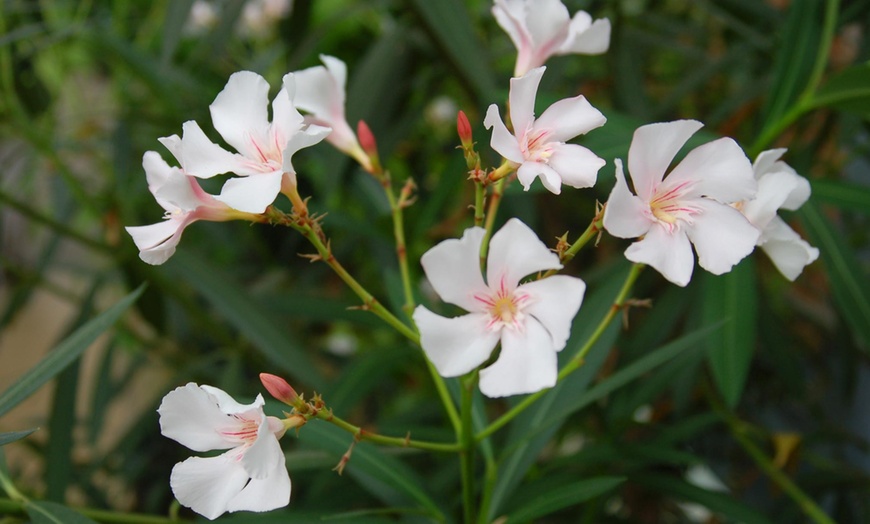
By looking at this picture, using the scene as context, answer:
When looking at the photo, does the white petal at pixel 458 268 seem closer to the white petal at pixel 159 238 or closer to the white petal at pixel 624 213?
the white petal at pixel 624 213

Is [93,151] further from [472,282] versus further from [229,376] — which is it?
[472,282]

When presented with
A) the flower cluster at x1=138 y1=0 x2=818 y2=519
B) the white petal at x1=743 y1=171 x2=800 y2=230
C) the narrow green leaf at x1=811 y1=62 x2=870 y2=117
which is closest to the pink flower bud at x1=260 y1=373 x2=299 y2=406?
the flower cluster at x1=138 y1=0 x2=818 y2=519

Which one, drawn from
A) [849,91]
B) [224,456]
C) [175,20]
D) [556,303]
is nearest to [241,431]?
[224,456]

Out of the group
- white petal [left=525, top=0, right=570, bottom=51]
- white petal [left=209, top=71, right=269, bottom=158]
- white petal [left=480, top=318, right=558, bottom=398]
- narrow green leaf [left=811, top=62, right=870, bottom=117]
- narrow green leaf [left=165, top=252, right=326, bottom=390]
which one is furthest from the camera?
narrow green leaf [left=165, top=252, right=326, bottom=390]

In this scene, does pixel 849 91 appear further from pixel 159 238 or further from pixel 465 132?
pixel 159 238

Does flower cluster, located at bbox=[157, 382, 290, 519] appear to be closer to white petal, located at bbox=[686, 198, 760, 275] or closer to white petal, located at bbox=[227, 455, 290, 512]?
white petal, located at bbox=[227, 455, 290, 512]
